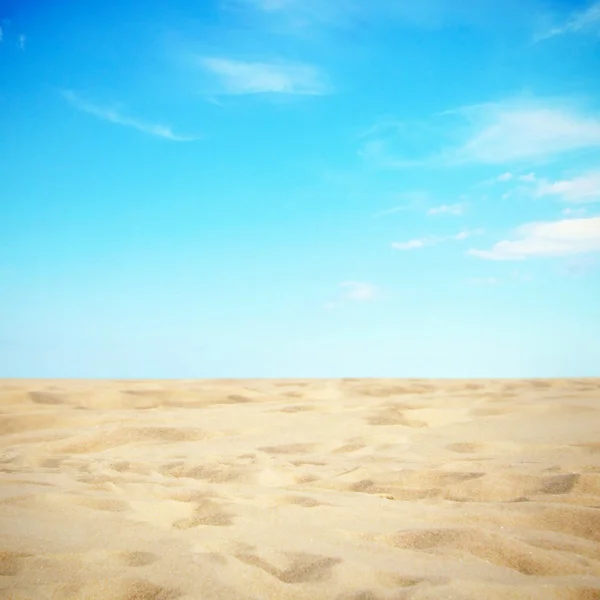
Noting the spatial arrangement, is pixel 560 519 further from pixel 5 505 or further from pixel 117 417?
pixel 117 417

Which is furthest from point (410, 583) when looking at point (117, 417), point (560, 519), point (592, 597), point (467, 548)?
point (117, 417)

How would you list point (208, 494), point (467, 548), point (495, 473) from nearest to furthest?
point (467, 548) → point (208, 494) → point (495, 473)

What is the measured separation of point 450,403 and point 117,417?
3.28m

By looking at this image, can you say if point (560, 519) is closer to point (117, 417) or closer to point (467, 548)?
point (467, 548)

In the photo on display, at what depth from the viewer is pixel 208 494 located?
8.49ft

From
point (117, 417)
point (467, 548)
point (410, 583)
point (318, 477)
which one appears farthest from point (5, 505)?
point (117, 417)

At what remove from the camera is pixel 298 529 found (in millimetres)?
2146

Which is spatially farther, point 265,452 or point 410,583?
point 265,452

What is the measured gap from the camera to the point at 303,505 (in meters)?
2.46

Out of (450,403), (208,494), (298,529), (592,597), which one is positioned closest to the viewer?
(592,597)

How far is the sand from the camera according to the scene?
1686 mm

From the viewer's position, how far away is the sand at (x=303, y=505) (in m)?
1.69

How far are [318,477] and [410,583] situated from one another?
1.33m

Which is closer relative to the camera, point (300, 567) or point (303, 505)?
point (300, 567)
